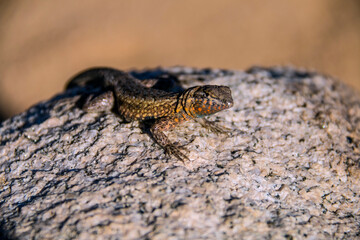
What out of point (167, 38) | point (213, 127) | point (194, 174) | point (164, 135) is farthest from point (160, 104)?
point (167, 38)

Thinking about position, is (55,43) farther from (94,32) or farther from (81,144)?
(81,144)

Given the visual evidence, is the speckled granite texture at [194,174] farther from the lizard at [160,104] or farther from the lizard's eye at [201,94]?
the lizard's eye at [201,94]

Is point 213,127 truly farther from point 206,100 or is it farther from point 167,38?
point 167,38

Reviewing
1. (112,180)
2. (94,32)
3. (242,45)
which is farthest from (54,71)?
(112,180)

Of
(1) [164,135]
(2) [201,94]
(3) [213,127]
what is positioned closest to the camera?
(1) [164,135]

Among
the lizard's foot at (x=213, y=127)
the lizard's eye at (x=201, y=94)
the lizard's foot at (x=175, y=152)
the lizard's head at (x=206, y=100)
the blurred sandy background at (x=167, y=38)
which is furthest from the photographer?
the blurred sandy background at (x=167, y=38)

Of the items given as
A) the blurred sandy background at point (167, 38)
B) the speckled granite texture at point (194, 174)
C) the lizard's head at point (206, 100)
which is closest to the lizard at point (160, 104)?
the lizard's head at point (206, 100)

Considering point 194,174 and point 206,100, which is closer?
point 194,174
